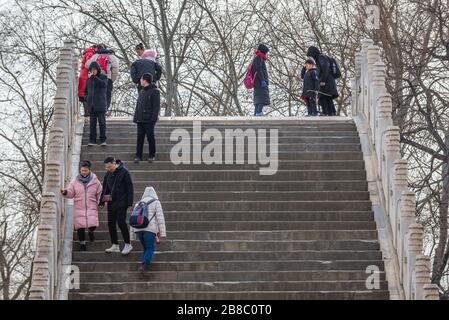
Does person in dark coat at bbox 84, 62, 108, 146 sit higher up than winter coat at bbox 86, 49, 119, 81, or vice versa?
winter coat at bbox 86, 49, 119, 81

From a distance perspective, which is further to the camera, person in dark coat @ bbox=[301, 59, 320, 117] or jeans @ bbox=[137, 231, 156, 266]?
person in dark coat @ bbox=[301, 59, 320, 117]

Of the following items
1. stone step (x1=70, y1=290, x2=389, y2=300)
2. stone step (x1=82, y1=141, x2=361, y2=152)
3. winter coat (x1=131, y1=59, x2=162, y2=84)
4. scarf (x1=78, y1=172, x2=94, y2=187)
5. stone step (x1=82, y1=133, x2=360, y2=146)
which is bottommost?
stone step (x1=70, y1=290, x2=389, y2=300)

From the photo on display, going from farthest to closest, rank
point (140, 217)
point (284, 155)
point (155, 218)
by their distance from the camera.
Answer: point (284, 155) < point (155, 218) < point (140, 217)

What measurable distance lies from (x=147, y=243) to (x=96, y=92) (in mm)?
4843

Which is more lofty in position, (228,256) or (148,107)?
(148,107)

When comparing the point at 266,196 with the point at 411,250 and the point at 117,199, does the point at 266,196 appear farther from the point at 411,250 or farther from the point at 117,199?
the point at 411,250

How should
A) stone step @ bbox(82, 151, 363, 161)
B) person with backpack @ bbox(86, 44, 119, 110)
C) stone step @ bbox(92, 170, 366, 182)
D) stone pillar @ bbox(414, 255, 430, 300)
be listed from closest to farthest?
stone pillar @ bbox(414, 255, 430, 300) → stone step @ bbox(92, 170, 366, 182) → stone step @ bbox(82, 151, 363, 161) → person with backpack @ bbox(86, 44, 119, 110)

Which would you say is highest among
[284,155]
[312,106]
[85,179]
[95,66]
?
[95,66]

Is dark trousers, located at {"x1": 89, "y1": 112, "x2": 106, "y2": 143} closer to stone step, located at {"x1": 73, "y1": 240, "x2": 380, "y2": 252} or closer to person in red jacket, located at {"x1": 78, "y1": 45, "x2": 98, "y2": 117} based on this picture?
person in red jacket, located at {"x1": 78, "y1": 45, "x2": 98, "y2": 117}

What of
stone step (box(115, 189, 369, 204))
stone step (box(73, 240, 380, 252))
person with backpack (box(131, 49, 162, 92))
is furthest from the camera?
person with backpack (box(131, 49, 162, 92))

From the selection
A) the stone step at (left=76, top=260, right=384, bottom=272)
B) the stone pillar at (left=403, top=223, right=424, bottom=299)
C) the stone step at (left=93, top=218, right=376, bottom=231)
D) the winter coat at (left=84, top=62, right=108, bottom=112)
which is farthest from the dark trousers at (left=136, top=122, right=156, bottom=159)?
the stone pillar at (left=403, top=223, right=424, bottom=299)

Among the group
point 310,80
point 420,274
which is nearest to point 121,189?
point 420,274

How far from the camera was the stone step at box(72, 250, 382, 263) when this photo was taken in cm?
2836

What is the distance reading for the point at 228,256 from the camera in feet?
93.4
